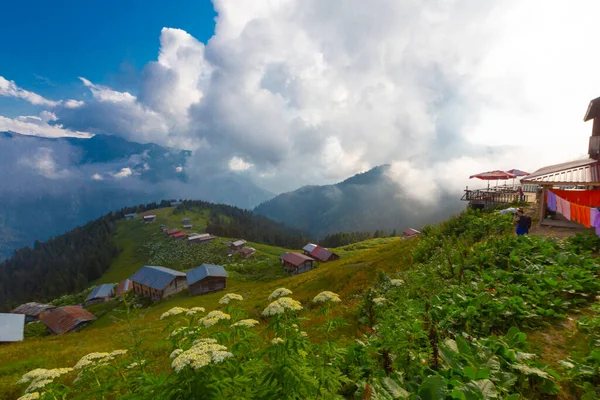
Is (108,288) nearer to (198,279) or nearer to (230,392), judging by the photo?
(198,279)

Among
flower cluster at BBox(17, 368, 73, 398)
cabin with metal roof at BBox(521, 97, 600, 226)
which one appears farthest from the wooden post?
flower cluster at BBox(17, 368, 73, 398)

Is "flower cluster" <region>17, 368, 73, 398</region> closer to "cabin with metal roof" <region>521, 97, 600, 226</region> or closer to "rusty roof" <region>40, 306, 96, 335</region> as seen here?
"cabin with metal roof" <region>521, 97, 600, 226</region>

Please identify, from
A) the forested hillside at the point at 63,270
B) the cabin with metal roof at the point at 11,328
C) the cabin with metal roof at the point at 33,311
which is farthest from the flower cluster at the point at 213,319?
the forested hillside at the point at 63,270

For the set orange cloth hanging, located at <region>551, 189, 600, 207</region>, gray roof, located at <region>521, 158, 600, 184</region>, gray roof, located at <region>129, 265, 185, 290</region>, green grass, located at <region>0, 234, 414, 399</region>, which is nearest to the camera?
green grass, located at <region>0, 234, 414, 399</region>

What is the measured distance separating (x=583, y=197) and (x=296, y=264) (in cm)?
7989

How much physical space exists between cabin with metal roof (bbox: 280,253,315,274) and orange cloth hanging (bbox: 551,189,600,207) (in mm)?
78200

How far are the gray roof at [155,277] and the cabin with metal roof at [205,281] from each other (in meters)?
6.30

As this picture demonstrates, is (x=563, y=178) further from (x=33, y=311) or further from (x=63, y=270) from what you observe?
(x=63, y=270)

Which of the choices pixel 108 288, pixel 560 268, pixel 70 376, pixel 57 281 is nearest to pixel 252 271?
pixel 108 288

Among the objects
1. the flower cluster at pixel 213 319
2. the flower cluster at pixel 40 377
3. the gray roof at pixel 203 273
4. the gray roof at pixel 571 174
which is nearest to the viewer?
the flower cluster at pixel 40 377

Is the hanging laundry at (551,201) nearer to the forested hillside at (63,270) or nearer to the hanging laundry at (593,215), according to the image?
the hanging laundry at (593,215)

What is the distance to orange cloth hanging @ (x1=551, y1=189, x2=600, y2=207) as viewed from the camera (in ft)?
65.9

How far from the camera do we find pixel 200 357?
4.14 m

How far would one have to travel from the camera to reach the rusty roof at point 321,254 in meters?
108
